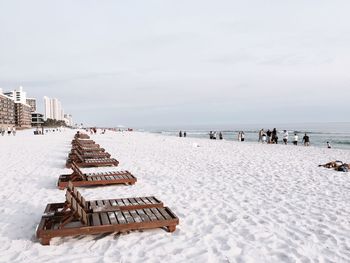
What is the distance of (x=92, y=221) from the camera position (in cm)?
518

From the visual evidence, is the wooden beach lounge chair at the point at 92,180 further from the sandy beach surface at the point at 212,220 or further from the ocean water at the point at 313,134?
the ocean water at the point at 313,134

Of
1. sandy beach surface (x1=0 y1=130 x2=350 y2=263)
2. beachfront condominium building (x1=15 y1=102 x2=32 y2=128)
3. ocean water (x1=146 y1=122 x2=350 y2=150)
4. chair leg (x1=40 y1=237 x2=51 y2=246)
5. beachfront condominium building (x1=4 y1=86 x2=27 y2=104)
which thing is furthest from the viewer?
beachfront condominium building (x1=4 y1=86 x2=27 y2=104)

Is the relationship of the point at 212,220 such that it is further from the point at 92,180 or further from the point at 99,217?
the point at 92,180

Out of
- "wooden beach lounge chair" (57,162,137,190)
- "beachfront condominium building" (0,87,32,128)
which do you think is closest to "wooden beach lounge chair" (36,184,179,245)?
"wooden beach lounge chair" (57,162,137,190)


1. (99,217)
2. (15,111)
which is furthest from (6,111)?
(99,217)

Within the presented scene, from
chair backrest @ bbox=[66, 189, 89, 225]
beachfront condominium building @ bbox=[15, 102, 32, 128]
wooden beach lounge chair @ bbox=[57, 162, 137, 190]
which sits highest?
beachfront condominium building @ bbox=[15, 102, 32, 128]

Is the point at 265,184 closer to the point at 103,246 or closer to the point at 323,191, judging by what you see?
the point at 323,191

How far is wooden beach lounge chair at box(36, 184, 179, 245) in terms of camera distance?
190 inches

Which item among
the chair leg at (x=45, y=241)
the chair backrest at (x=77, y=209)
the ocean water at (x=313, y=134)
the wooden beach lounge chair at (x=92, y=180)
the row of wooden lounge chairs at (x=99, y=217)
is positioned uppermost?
the chair backrest at (x=77, y=209)

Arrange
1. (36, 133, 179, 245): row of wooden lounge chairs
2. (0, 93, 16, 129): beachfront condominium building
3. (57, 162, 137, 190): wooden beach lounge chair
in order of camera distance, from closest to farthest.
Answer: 1. (36, 133, 179, 245): row of wooden lounge chairs
2. (57, 162, 137, 190): wooden beach lounge chair
3. (0, 93, 16, 129): beachfront condominium building

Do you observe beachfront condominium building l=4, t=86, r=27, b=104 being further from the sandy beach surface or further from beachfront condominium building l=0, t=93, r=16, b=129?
the sandy beach surface

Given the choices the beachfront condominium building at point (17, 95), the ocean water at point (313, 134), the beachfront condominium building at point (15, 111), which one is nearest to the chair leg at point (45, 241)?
the ocean water at point (313, 134)

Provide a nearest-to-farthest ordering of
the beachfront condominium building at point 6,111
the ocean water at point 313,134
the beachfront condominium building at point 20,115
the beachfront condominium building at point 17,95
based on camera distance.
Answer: the ocean water at point 313,134, the beachfront condominium building at point 6,111, the beachfront condominium building at point 20,115, the beachfront condominium building at point 17,95

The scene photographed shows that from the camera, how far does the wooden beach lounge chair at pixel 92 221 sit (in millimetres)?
4828
